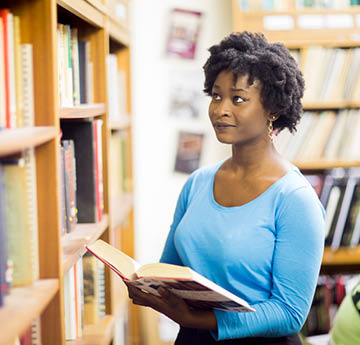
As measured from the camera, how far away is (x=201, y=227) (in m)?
1.40

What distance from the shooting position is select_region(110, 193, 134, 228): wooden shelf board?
223 centimetres

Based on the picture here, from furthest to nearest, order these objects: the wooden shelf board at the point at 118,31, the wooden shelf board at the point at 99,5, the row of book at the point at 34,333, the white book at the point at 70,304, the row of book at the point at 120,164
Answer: the row of book at the point at 120,164, the wooden shelf board at the point at 118,31, the wooden shelf board at the point at 99,5, the white book at the point at 70,304, the row of book at the point at 34,333

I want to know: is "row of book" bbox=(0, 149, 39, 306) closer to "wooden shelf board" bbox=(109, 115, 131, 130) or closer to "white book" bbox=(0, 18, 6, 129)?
"white book" bbox=(0, 18, 6, 129)

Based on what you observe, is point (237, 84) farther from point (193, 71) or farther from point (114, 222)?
point (193, 71)

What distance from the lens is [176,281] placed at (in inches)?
44.8

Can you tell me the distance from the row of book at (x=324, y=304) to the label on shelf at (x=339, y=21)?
3.88ft

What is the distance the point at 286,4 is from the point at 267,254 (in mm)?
1573

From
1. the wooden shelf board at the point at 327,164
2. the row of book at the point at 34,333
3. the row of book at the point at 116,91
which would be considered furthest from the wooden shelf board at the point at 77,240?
the wooden shelf board at the point at 327,164

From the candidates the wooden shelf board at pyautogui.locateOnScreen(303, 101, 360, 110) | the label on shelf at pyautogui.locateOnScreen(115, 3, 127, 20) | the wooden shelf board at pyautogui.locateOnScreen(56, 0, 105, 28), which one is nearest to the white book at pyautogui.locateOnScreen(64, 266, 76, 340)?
the wooden shelf board at pyautogui.locateOnScreen(56, 0, 105, 28)

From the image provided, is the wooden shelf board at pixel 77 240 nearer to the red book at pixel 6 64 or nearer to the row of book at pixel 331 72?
the red book at pixel 6 64

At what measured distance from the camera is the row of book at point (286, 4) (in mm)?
2498

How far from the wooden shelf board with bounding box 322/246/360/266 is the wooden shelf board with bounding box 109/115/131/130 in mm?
1104

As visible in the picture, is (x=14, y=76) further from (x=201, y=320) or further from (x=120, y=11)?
(x=120, y=11)

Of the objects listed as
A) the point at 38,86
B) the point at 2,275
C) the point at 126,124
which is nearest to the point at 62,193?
the point at 38,86
